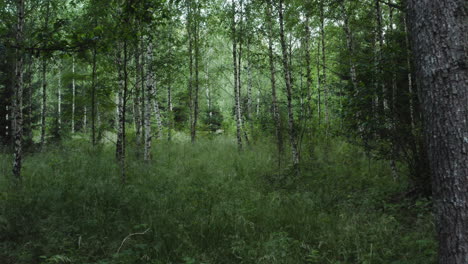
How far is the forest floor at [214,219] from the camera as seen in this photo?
4.00 metres

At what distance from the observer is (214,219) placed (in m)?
Result: 4.92

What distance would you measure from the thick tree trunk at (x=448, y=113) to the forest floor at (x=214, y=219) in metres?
1.11

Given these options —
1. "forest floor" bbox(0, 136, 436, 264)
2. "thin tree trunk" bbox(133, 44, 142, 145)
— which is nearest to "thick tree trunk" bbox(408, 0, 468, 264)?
"forest floor" bbox(0, 136, 436, 264)

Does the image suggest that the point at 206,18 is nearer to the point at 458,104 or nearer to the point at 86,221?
the point at 86,221

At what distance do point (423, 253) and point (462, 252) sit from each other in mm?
1177

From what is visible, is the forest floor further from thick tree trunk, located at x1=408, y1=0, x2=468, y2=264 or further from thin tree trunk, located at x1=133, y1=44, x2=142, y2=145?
thin tree trunk, located at x1=133, y1=44, x2=142, y2=145

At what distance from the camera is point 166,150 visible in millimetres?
13438

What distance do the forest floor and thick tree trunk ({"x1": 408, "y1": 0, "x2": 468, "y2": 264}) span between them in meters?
1.11

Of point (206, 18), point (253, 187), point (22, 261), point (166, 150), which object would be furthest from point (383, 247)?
point (206, 18)

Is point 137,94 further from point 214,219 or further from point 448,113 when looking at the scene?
point 448,113

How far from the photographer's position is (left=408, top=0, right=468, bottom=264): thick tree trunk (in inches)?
105

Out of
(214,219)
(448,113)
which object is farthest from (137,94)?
(448,113)

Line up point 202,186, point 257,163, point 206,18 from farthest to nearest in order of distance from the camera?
point 206,18
point 257,163
point 202,186

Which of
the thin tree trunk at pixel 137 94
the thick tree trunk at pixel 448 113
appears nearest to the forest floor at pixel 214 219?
the thick tree trunk at pixel 448 113
